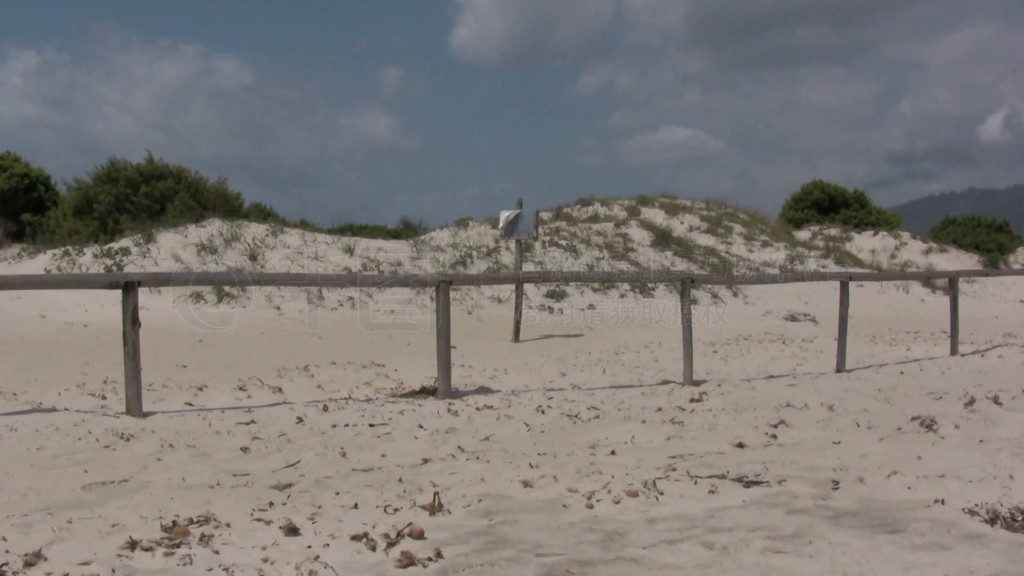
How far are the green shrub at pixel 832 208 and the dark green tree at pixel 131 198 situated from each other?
1980cm

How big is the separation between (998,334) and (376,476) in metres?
12.1

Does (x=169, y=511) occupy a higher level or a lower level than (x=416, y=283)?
lower

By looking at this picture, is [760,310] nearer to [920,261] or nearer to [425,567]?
[920,261]

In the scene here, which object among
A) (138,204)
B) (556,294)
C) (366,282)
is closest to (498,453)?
(366,282)

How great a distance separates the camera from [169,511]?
14.9ft

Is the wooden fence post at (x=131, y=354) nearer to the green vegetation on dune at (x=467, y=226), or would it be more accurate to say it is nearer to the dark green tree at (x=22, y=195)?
the green vegetation on dune at (x=467, y=226)

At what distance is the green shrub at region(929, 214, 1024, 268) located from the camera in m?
25.1

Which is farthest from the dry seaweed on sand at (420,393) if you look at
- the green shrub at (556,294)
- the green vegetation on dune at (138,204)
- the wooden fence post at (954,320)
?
the green vegetation on dune at (138,204)

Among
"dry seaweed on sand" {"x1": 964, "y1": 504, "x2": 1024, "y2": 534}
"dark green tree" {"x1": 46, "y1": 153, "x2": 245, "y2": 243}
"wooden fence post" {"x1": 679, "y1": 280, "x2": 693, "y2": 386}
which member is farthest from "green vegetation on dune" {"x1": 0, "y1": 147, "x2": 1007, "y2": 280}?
"dry seaweed on sand" {"x1": 964, "y1": 504, "x2": 1024, "y2": 534}

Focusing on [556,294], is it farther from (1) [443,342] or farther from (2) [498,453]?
(2) [498,453]

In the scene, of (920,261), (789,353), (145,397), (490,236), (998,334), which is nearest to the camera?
(145,397)

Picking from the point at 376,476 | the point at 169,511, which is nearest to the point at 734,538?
the point at 376,476

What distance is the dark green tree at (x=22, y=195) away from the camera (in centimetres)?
2358

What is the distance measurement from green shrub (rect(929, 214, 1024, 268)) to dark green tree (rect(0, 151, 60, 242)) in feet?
82.8
